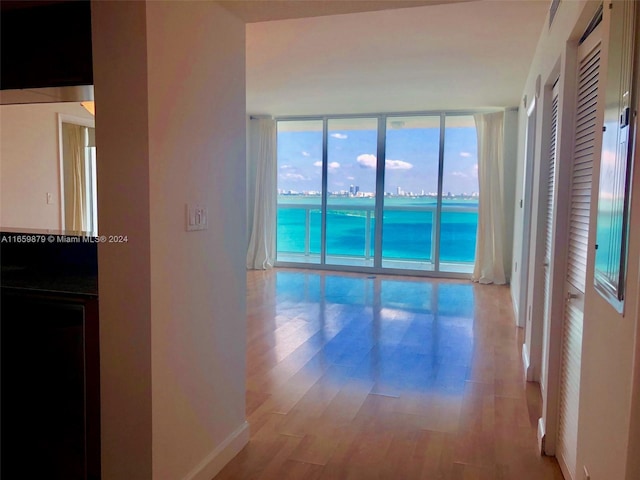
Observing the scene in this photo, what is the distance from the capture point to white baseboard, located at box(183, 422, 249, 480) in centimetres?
203

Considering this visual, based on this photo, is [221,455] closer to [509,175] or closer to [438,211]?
[438,211]

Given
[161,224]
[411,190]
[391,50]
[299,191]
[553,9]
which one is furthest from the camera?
[299,191]

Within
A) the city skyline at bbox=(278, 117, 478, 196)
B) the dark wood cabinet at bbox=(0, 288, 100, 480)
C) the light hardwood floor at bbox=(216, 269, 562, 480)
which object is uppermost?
the city skyline at bbox=(278, 117, 478, 196)

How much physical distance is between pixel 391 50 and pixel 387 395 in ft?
9.20

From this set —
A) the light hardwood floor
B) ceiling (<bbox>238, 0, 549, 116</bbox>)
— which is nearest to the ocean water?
ceiling (<bbox>238, 0, 549, 116</bbox>)

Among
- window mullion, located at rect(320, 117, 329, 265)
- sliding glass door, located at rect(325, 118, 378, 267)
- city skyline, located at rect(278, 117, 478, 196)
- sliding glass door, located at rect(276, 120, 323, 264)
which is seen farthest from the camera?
sliding glass door, located at rect(276, 120, 323, 264)

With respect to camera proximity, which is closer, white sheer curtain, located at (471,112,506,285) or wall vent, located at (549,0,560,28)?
wall vent, located at (549,0,560,28)

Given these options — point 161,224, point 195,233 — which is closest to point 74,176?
point 195,233

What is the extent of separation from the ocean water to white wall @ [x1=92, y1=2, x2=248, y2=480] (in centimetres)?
553

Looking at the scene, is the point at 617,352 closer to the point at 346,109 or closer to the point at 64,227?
the point at 64,227

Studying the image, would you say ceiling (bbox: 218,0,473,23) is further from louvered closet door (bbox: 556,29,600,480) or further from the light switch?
the light switch

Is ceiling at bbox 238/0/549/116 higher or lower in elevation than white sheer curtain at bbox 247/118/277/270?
higher

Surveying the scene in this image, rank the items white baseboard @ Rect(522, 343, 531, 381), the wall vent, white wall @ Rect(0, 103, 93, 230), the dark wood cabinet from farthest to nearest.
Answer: white wall @ Rect(0, 103, 93, 230), white baseboard @ Rect(522, 343, 531, 381), the wall vent, the dark wood cabinet

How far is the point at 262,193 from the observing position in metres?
7.57
